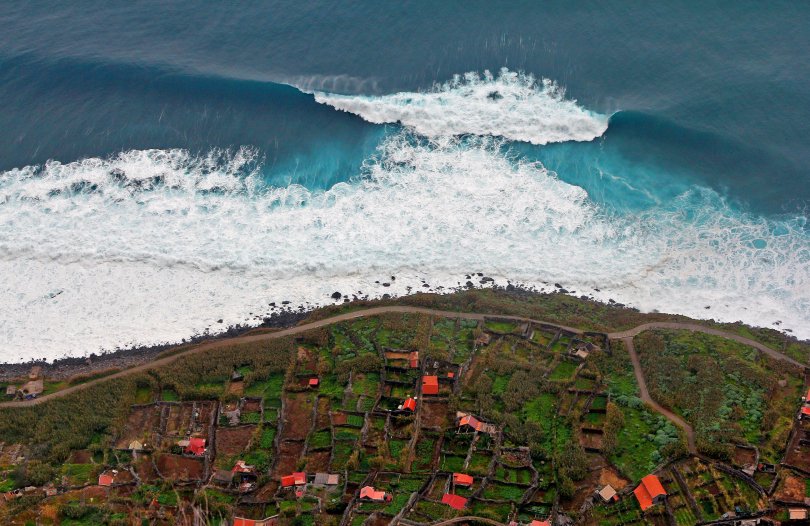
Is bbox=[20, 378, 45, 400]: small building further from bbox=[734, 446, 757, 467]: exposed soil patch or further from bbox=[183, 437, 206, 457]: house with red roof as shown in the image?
bbox=[734, 446, 757, 467]: exposed soil patch

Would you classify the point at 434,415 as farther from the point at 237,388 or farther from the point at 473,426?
the point at 237,388

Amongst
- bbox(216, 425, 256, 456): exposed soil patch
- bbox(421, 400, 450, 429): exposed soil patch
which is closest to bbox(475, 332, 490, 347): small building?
bbox(421, 400, 450, 429): exposed soil patch

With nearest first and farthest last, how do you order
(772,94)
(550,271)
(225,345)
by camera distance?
(225,345) → (550,271) → (772,94)

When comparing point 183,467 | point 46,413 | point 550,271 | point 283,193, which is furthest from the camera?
point 283,193

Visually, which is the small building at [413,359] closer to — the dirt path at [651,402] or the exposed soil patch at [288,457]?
the exposed soil patch at [288,457]

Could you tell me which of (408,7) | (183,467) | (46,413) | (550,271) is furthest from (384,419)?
(408,7)

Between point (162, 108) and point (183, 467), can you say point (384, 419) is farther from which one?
point (162, 108)

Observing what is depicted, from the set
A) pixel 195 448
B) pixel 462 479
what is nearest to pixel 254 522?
pixel 195 448
